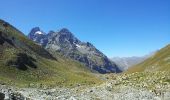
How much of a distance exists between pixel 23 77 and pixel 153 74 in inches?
1621

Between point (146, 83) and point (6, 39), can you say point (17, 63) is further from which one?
point (146, 83)

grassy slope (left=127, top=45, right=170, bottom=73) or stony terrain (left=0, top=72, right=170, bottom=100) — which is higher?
grassy slope (left=127, top=45, right=170, bottom=73)

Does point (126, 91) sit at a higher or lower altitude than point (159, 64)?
lower

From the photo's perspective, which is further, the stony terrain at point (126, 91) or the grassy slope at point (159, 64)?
the grassy slope at point (159, 64)

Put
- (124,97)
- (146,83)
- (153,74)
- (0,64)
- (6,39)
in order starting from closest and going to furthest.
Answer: (124,97) < (146,83) < (153,74) < (0,64) < (6,39)

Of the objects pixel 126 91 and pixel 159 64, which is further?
pixel 159 64

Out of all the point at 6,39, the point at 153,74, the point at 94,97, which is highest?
the point at 6,39

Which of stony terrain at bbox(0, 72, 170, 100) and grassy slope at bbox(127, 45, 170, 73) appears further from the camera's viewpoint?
grassy slope at bbox(127, 45, 170, 73)

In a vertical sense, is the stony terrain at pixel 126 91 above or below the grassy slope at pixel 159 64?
below

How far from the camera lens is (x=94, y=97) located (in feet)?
185

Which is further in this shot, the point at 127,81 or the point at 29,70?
the point at 29,70

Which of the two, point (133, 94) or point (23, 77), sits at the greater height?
point (23, 77)

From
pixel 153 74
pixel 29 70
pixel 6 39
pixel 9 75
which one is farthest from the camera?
pixel 6 39

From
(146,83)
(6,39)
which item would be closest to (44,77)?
(6,39)
